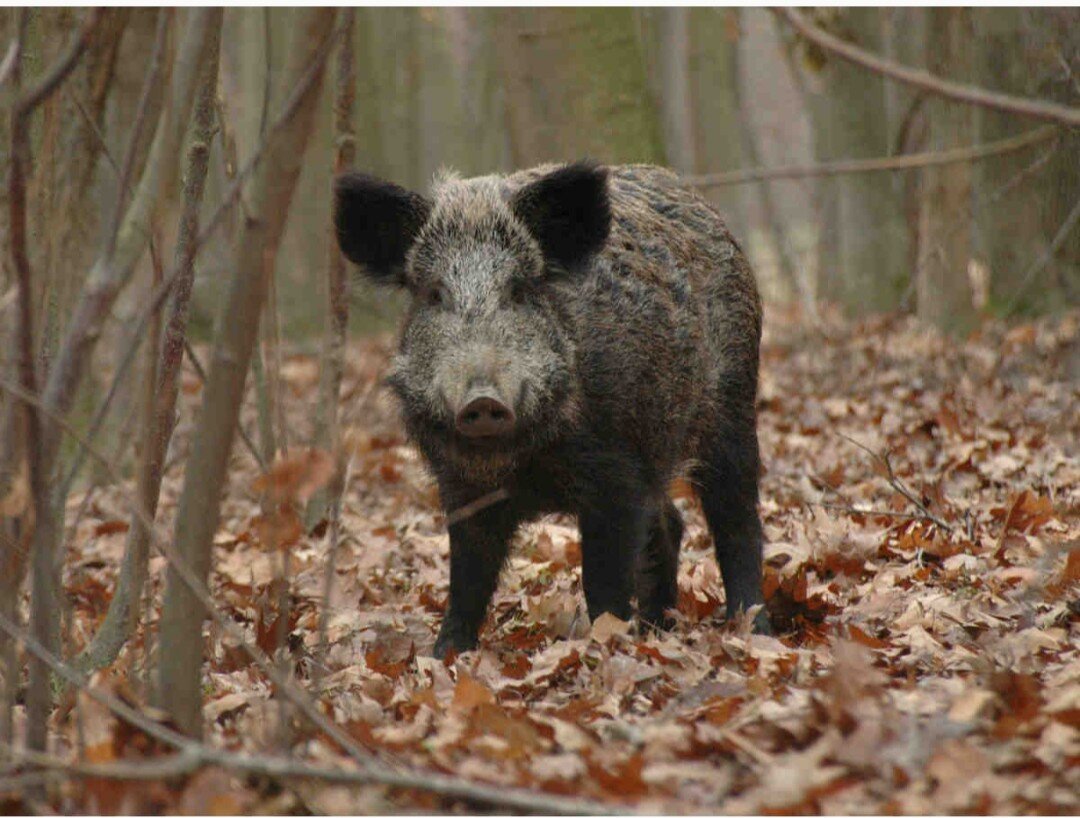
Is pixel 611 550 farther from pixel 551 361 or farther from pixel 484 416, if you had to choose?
pixel 484 416

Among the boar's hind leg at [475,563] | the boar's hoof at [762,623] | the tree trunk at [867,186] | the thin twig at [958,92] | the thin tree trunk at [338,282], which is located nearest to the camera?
the thin twig at [958,92]

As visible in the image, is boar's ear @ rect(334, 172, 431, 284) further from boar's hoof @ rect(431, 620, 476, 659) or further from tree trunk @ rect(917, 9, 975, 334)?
tree trunk @ rect(917, 9, 975, 334)

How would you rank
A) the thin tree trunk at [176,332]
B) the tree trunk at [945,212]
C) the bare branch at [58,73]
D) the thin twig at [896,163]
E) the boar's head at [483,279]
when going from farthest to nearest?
the tree trunk at [945,212] < the boar's head at [483,279] < the thin tree trunk at [176,332] < the bare branch at [58,73] < the thin twig at [896,163]

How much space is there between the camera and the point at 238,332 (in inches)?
117

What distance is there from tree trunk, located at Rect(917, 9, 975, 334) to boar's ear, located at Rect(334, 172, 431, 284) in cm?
739

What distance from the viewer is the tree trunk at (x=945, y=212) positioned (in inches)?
457

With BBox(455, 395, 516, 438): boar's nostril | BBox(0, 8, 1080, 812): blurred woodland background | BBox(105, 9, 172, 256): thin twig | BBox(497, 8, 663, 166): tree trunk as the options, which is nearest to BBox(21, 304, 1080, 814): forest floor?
BBox(0, 8, 1080, 812): blurred woodland background

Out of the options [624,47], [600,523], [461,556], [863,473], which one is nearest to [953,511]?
[863,473]

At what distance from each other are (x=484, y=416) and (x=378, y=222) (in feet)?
4.43

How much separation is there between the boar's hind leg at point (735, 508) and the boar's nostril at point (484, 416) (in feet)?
5.01

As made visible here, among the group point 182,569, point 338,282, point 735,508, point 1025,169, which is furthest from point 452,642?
point 1025,169

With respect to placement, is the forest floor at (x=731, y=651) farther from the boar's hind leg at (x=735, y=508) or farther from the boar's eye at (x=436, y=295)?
the boar's eye at (x=436, y=295)

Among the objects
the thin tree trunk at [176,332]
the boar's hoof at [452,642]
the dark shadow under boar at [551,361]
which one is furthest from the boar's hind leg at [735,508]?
the thin tree trunk at [176,332]

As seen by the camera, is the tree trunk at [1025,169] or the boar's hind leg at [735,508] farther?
the tree trunk at [1025,169]
